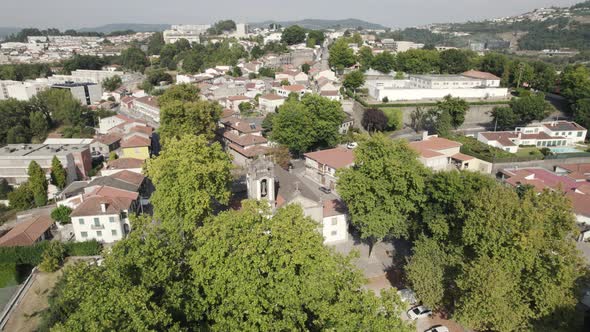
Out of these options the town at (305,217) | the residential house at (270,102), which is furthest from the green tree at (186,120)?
the residential house at (270,102)

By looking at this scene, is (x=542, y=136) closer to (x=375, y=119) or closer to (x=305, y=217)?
(x=375, y=119)

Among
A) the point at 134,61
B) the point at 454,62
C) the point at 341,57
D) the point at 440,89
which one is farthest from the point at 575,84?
the point at 134,61

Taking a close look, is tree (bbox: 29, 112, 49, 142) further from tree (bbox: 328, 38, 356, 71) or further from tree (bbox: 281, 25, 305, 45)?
tree (bbox: 281, 25, 305, 45)

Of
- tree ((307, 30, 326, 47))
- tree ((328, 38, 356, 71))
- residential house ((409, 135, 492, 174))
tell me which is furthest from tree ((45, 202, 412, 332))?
tree ((307, 30, 326, 47))

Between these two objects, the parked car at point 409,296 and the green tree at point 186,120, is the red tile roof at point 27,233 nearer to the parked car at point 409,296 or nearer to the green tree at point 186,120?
the green tree at point 186,120

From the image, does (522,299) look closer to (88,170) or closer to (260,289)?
(260,289)
